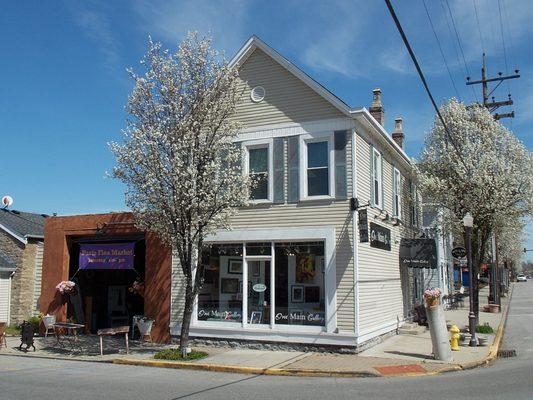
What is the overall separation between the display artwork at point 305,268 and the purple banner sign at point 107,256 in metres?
5.90

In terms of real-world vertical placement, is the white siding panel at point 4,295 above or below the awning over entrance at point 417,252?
below

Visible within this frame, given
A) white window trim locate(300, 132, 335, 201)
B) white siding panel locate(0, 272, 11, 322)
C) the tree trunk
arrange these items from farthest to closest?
white siding panel locate(0, 272, 11, 322), white window trim locate(300, 132, 335, 201), the tree trunk

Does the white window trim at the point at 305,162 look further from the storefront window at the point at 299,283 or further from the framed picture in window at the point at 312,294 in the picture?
the framed picture in window at the point at 312,294

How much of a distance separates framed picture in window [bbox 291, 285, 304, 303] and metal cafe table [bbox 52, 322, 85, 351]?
6.17 metres

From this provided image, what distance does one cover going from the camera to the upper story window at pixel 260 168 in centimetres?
1618

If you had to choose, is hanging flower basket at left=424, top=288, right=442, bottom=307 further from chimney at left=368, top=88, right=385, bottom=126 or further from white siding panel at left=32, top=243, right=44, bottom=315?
white siding panel at left=32, top=243, right=44, bottom=315

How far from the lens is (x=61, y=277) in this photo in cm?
1900

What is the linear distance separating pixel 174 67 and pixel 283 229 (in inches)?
210

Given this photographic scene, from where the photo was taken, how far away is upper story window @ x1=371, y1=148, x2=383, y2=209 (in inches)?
674

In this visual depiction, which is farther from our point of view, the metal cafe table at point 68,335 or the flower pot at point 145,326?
the flower pot at point 145,326

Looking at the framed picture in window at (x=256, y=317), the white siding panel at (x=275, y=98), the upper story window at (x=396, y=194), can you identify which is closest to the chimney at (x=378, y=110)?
the upper story window at (x=396, y=194)

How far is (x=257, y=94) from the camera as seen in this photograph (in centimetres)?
1677

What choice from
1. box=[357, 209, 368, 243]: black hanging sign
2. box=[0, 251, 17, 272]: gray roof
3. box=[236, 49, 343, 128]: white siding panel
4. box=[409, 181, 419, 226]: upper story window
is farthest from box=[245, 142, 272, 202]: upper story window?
box=[0, 251, 17, 272]: gray roof

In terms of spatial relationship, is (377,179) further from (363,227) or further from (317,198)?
(363,227)
